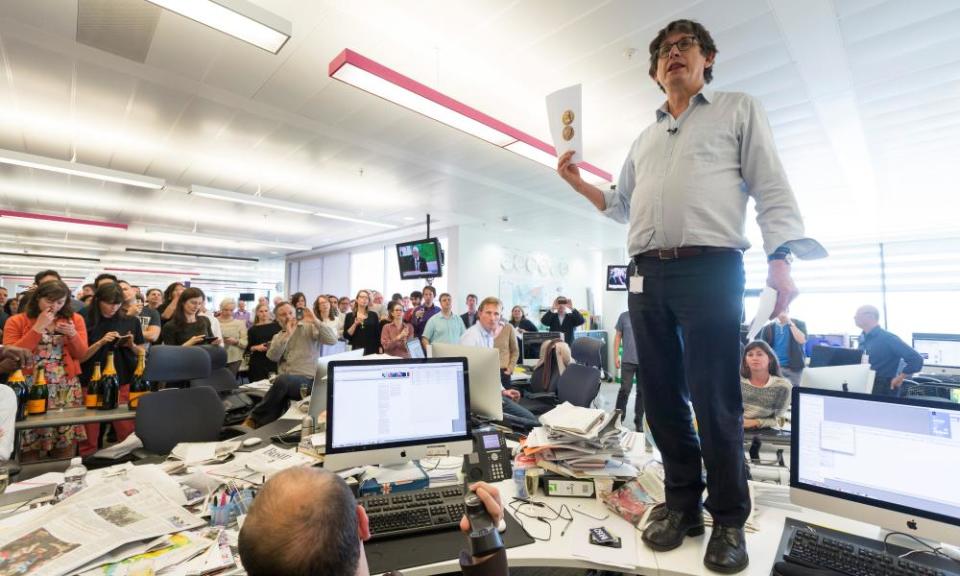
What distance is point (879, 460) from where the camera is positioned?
46.8 inches

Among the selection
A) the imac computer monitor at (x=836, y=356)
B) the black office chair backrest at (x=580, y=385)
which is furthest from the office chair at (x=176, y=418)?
the imac computer monitor at (x=836, y=356)

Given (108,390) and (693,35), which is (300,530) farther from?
(108,390)

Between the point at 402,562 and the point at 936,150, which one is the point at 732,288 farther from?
the point at 936,150

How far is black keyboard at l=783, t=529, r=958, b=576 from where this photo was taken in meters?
1.04

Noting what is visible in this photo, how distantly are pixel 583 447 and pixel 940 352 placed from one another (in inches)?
227

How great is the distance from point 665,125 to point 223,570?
5.75ft

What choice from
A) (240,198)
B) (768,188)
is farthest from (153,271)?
(768,188)

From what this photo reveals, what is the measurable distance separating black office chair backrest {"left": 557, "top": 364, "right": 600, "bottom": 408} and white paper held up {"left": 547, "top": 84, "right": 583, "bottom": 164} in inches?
87.4

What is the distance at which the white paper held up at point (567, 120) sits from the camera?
134cm

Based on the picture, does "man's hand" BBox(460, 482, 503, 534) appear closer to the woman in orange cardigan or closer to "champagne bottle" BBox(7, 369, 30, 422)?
"champagne bottle" BBox(7, 369, 30, 422)

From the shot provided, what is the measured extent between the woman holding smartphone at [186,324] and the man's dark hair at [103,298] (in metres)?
0.73

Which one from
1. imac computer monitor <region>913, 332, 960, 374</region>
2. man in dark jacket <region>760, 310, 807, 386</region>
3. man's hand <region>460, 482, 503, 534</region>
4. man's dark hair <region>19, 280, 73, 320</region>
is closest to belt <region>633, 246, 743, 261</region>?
man's hand <region>460, 482, 503, 534</region>

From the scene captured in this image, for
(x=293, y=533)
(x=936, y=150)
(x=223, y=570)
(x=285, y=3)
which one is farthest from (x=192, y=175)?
(x=936, y=150)

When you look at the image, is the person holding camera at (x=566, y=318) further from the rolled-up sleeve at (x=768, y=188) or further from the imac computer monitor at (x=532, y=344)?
the rolled-up sleeve at (x=768, y=188)
